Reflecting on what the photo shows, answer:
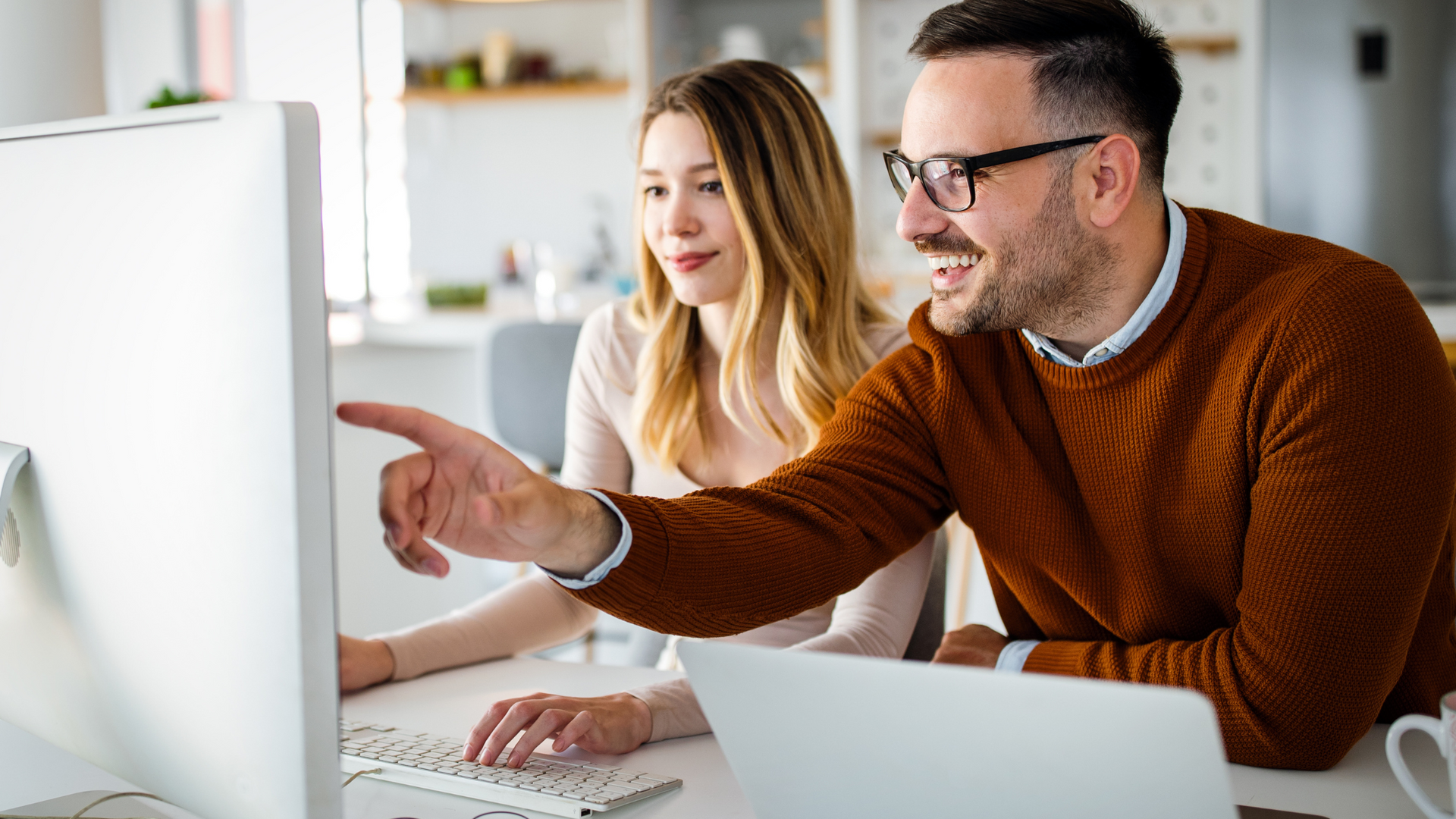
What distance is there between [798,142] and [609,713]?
2.68 ft

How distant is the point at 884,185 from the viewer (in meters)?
4.20

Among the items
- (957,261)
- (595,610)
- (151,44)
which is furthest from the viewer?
(151,44)

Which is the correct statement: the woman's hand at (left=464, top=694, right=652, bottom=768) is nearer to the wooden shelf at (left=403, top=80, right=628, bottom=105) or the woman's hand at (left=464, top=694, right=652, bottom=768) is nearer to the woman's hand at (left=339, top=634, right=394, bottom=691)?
the woman's hand at (left=339, top=634, right=394, bottom=691)

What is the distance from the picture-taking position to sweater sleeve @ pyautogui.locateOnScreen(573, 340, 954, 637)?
0.92 meters

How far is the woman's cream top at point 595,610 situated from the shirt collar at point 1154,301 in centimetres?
32

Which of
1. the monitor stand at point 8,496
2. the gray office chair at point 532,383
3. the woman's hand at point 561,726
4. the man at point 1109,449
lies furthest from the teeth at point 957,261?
the gray office chair at point 532,383

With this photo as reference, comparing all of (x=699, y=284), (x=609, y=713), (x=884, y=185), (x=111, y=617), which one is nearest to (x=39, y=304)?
(x=111, y=617)

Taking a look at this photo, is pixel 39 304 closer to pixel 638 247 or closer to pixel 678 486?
pixel 678 486

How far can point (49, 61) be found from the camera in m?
1.32

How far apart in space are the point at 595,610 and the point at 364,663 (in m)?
0.31

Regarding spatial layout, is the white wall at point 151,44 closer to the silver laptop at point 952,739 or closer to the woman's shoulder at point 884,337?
the woman's shoulder at point 884,337

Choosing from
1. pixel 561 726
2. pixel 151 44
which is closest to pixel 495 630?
pixel 561 726

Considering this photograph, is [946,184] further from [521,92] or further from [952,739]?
[521,92]

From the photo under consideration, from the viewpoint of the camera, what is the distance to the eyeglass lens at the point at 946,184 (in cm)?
104
